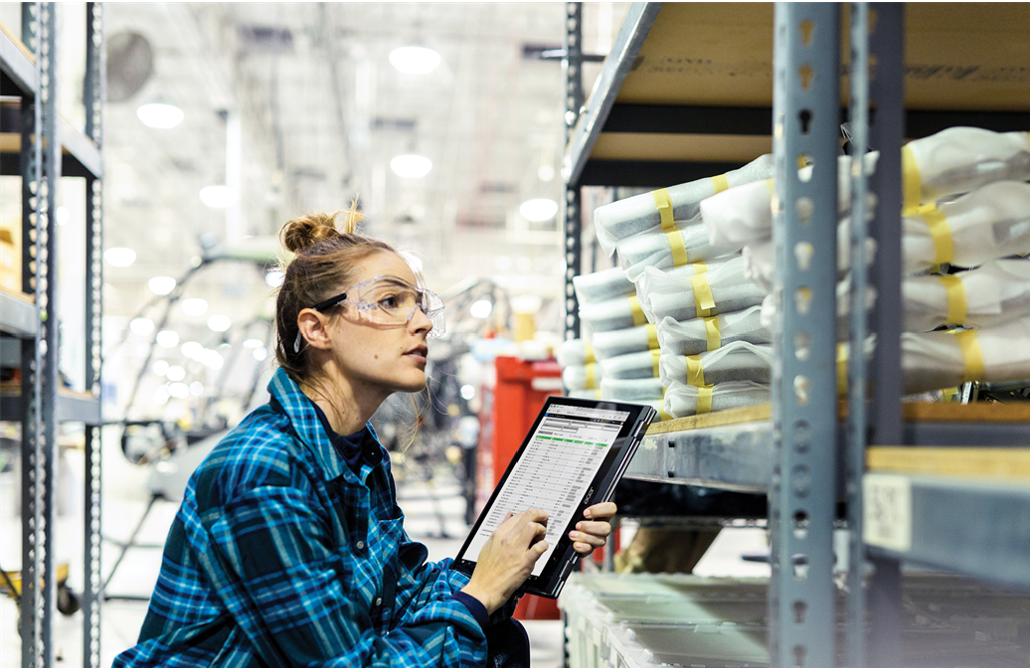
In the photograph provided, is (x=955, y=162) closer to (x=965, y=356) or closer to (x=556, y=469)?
(x=965, y=356)

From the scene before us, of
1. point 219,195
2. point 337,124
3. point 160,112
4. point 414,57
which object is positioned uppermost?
point 337,124

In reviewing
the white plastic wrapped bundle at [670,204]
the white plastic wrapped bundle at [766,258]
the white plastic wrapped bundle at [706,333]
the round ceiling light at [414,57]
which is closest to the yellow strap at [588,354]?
the white plastic wrapped bundle at [670,204]

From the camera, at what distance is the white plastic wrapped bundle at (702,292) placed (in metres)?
1.53

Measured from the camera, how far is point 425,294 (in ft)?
6.17

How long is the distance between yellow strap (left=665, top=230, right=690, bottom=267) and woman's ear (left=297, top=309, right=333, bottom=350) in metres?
0.68

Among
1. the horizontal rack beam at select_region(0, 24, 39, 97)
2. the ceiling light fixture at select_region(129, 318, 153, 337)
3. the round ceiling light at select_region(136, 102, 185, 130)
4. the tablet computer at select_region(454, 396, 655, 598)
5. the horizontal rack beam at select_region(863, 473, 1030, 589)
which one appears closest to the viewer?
the horizontal rack beam at select_region(863, 473, 1030, 589)

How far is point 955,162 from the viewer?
3.47 ft

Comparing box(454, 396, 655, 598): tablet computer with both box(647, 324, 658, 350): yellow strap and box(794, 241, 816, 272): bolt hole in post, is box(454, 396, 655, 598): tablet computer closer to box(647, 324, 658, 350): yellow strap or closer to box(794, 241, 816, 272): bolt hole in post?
box(647, 324, 658, 350): yellow strap

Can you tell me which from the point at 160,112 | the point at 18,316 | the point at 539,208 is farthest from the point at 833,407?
the point at 539,208

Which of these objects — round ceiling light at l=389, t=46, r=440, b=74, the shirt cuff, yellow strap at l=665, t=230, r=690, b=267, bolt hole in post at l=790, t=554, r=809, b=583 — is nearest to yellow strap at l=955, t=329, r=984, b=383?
bolt hole in post at l=790, t=554, r=809, b=583

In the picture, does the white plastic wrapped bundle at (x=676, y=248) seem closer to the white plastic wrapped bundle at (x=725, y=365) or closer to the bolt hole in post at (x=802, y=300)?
the white plastic wrapped bundle at (x=725, y=365)

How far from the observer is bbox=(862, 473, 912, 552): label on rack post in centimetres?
80

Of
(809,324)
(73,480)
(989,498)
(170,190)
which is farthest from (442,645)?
(170,190)

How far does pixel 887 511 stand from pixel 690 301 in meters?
0.75
